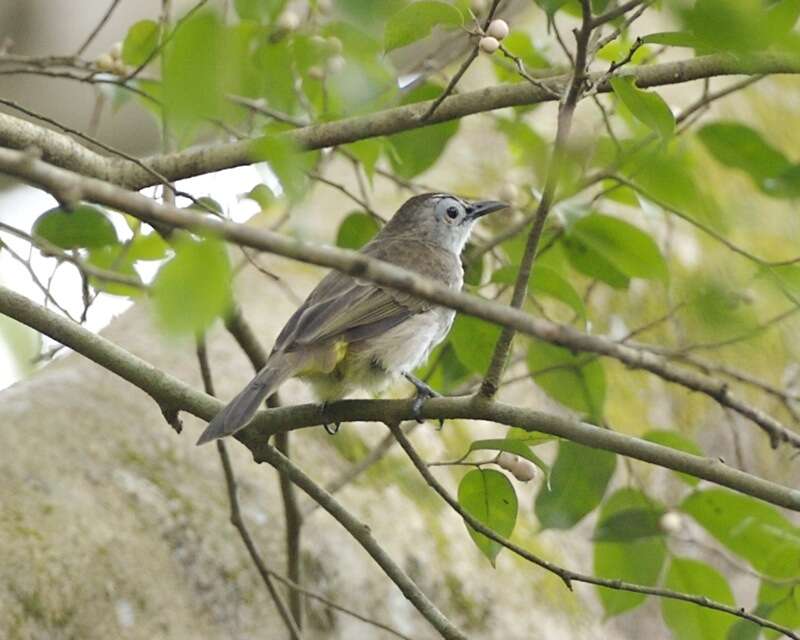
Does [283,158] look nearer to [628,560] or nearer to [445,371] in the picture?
[628,560]

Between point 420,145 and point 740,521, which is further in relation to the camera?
point 420,145

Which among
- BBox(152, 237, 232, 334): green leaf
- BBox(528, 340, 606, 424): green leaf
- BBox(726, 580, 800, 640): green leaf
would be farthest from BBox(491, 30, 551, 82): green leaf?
BBox(152, 237, 232, 334): green leaf

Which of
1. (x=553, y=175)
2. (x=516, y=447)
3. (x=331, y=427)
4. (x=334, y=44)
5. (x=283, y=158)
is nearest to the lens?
(x=283, y=158)

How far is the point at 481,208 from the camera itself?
450 centimetres

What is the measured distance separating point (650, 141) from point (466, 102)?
774mm

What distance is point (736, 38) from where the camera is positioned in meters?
1.48

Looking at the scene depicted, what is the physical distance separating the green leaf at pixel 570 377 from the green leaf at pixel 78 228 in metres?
1.16

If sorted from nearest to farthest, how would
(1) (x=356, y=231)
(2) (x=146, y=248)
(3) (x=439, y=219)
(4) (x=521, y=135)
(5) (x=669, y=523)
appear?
(5) (x=669, y=523) → (2) (x=146, y=248) → (1) (x=356, y=231) → (4) (x=521, y=135) → (3) (x=439, y=219)

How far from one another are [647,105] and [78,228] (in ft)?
4.47

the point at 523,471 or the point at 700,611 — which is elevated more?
the point at 700,611

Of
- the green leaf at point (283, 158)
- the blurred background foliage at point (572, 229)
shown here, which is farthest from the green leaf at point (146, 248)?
the green leaf at point (283, 158)

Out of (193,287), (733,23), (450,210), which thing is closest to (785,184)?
(450,210)

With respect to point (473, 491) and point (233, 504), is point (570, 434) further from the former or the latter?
point (233, 504)

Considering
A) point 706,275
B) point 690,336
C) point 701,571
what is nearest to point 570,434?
point 706,275
